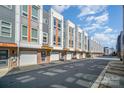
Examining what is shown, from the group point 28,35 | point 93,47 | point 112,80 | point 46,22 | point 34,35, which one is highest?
point 46,22

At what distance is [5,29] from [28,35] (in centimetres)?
503

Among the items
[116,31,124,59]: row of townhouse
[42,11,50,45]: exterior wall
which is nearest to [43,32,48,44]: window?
[42,11,50,45]: exterior wall

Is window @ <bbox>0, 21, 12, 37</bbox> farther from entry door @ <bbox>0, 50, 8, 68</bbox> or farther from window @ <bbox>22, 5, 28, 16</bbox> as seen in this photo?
window @ <bbox>22, 5, 28, 16</bbox>

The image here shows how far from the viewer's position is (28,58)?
77.6 feet

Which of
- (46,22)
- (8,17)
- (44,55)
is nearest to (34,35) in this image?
(44,55)

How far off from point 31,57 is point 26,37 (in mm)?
3643

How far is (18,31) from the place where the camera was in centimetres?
2095

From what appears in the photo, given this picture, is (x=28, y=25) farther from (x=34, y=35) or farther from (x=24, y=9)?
(x=24, y=9)

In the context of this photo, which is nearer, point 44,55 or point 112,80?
point 112,80

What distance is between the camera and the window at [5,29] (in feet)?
60.3

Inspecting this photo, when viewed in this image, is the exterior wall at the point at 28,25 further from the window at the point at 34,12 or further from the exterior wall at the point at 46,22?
the exterior wall at the point at 46,22

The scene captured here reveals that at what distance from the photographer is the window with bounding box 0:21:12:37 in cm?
1837
